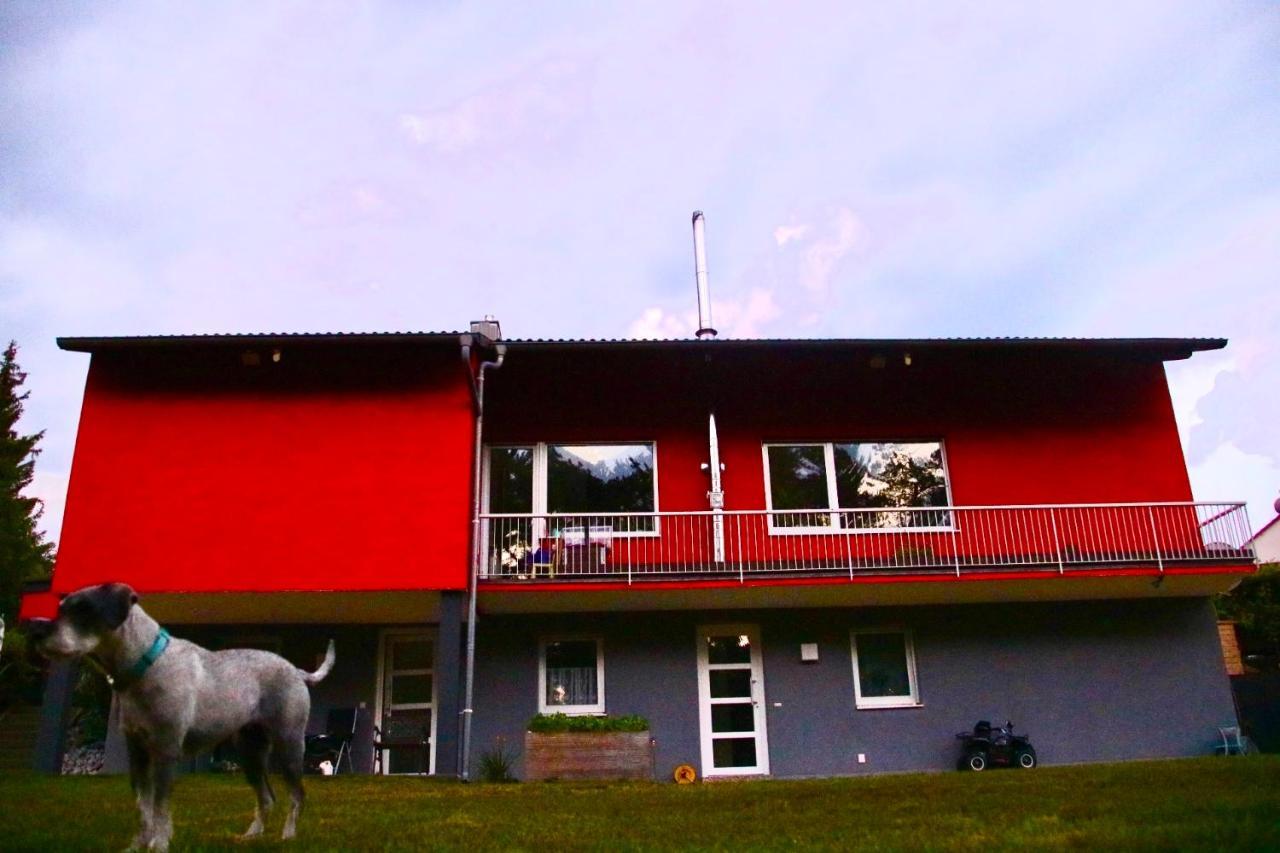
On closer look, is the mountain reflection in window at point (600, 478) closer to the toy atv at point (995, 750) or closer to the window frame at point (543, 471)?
the window frame at point (543, 471)

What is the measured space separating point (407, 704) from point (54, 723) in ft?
14.1

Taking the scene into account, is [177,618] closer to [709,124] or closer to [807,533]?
[807,533]

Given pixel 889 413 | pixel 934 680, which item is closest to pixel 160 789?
pixel 934 680

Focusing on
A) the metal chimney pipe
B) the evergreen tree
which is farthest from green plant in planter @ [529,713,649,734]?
the evergreen tree

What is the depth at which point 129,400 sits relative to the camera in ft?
40.6

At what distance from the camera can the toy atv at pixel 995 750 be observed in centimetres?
1198

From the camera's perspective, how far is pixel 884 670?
13.1 meters

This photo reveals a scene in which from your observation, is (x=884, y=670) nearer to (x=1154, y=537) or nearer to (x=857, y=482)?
(x=857, y=482)

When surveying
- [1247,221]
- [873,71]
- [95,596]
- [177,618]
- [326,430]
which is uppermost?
[873,71]

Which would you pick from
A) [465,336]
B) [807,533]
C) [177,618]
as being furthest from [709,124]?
[177,618]

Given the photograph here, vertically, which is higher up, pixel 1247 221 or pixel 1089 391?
pixel 1247 221

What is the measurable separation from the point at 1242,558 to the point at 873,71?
805 centimetres

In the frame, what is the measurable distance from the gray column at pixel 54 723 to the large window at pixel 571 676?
19.2 ft

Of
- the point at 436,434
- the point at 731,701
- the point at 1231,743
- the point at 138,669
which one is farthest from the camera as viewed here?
the point at 731,701
